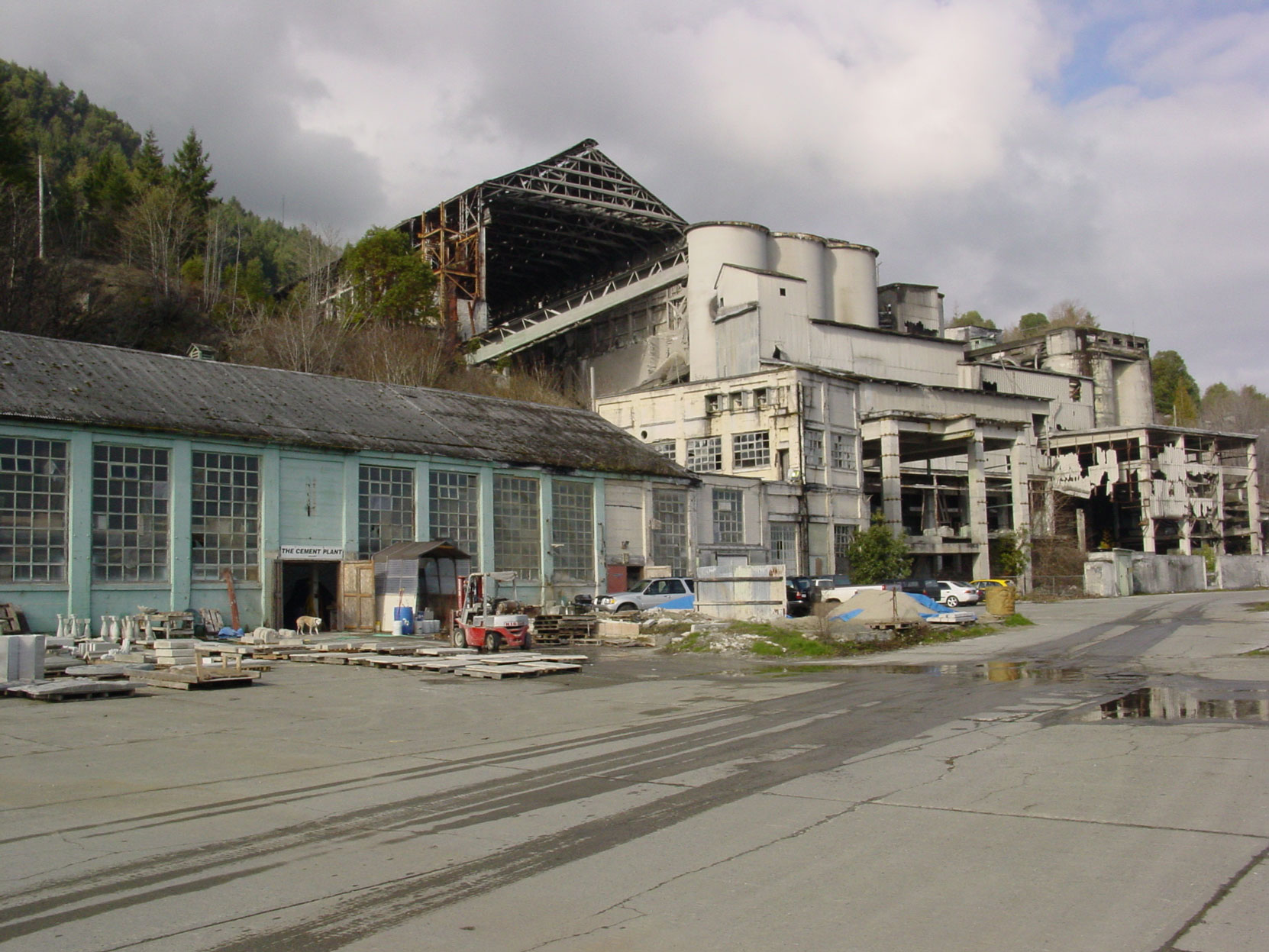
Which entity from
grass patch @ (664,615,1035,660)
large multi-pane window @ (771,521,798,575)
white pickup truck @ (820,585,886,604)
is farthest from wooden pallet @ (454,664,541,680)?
large multi-pane window @ (771,521,798,575)

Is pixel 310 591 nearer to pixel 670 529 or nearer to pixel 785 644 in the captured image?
pixel 785 644

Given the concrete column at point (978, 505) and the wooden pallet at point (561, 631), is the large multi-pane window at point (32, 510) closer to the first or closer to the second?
the wooden pallet at point (561, 631)

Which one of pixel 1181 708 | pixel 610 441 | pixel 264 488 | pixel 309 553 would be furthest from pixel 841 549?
pixel 1181 708

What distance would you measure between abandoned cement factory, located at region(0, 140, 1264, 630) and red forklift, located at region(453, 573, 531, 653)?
4.96 metres

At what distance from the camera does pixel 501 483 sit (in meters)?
36.2

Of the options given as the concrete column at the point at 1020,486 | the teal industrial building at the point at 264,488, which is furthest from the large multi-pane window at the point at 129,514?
the concrete column at the point at 1020,486

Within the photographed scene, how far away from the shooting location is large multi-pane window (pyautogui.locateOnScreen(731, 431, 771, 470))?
169 feet

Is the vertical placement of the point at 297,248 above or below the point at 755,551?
above

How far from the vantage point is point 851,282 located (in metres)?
72.4

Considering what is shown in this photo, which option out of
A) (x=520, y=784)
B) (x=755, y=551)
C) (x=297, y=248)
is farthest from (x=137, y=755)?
(x=297, y=248)

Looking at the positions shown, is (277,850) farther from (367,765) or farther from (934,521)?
(934,521)

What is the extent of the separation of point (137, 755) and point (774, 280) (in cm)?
5545

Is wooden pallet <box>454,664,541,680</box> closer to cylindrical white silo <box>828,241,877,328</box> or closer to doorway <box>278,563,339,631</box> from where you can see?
doorway <box>278,563,339,631</box>

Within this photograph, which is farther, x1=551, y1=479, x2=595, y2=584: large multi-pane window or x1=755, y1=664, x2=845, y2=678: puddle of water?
x1=551, y1=479, x2=595, y2=584: large multi-pane window
